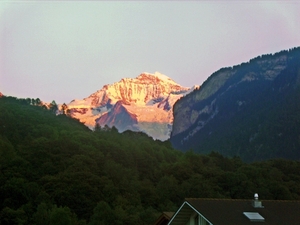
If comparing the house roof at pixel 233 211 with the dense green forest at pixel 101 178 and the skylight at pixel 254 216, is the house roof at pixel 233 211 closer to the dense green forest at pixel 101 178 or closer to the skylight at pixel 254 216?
the skylight at pixel 254 216

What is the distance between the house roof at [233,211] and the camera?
31.6 meters

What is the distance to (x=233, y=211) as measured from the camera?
32.7m

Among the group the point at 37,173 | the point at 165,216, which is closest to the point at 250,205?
the point at 165,216

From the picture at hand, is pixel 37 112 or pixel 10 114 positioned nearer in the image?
pixel 10 114

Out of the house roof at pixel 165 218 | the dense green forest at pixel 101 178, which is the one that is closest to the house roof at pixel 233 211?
the house roof at pixel 165 218

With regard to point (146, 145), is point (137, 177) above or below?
below

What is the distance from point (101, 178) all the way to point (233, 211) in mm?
101168

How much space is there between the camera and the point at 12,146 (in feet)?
492

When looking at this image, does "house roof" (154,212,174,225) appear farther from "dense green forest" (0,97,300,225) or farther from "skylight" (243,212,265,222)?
"dense green forest" (0,97,300,225)

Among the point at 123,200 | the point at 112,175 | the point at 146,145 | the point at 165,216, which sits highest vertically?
the point at 146,145

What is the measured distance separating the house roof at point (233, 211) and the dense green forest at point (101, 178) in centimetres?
6022

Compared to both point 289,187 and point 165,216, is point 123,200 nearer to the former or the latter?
point 289,187

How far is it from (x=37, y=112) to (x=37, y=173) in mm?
68945

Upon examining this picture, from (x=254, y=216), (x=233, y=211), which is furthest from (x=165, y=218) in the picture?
(x=254, y=216)
